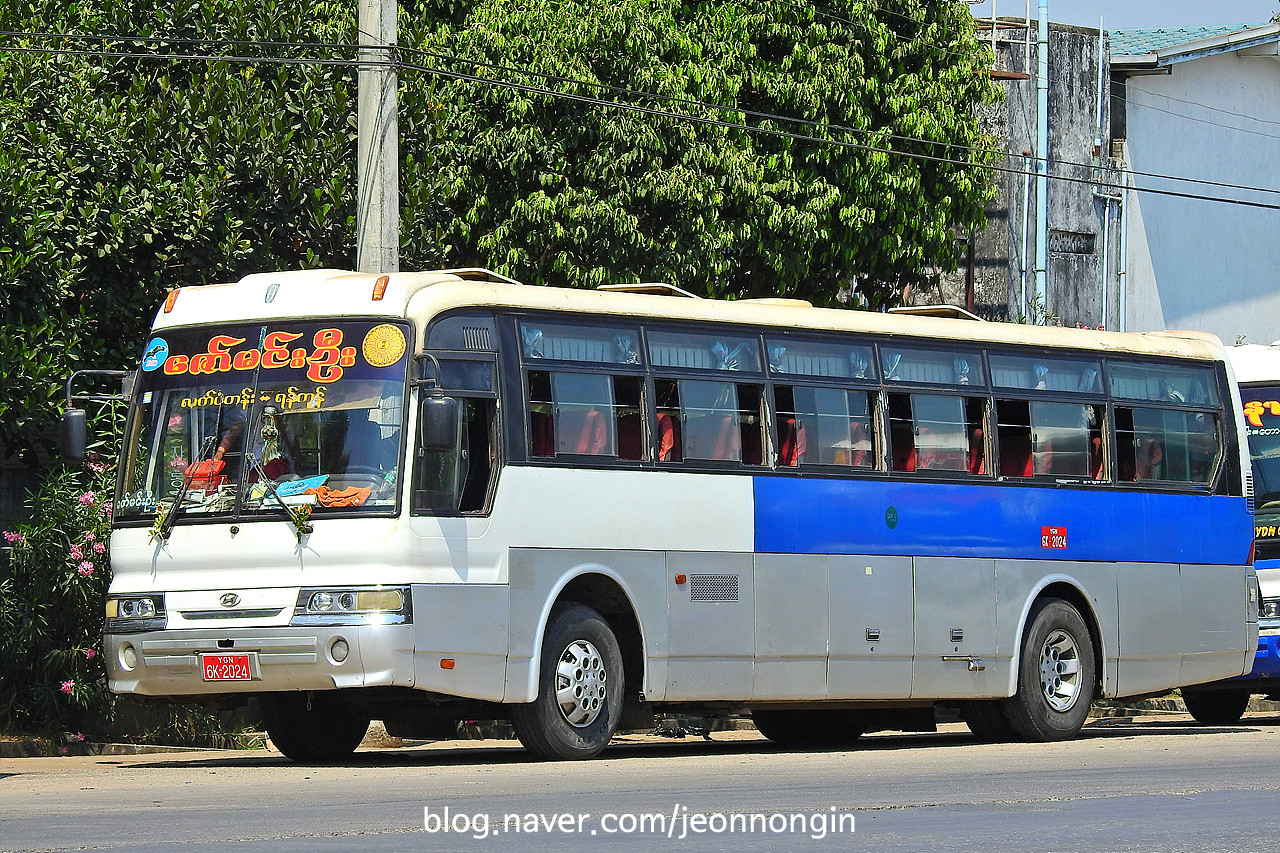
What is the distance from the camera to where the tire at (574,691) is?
45.7 ft

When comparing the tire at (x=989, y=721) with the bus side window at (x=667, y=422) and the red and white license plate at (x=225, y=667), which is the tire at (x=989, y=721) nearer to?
the bus side window at (x=667, y=422)

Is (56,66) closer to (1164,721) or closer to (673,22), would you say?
(673,22)

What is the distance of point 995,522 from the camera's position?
55.9 ft

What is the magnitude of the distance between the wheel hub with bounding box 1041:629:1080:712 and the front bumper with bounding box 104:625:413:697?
646cm

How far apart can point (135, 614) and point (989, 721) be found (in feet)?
23.8

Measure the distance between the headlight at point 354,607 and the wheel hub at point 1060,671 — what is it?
6.43m

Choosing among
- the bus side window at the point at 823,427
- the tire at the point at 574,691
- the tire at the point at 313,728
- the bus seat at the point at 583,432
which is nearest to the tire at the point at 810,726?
the bus side window at the point at 823,427

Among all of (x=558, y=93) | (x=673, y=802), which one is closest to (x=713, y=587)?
(x=673, y=802)

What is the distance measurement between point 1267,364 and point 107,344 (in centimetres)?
1114

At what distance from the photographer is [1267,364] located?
2120 cm

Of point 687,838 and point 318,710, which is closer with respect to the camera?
point 687,838

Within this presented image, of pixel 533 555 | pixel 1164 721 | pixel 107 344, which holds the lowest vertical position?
pixel 1164 721

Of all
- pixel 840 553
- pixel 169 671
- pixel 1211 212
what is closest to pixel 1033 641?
pixel 840 553

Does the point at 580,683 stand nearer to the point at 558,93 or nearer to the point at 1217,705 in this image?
the point at 1217,705
